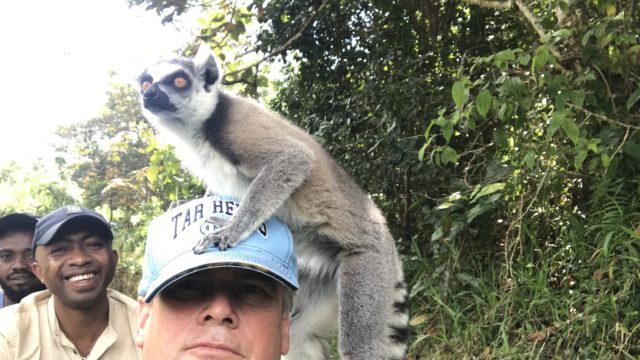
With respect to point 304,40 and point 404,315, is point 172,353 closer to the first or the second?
point 404,315

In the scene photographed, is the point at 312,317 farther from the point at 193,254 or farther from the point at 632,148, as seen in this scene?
the point at 632,148

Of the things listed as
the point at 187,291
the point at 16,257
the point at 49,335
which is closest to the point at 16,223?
the point at 16,257

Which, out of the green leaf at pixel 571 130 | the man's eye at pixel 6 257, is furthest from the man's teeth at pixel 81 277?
the green leaf at pixel 571 130

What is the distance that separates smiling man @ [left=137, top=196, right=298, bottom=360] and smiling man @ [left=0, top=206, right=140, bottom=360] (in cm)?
204

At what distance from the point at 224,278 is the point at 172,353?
0.25m

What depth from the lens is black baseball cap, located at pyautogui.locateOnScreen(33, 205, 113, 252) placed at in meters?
3.80

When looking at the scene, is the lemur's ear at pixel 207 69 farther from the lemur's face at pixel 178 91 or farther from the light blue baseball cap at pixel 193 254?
the light blue baseball cap at pixel 193 254

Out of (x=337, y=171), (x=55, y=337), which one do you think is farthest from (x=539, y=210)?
(x=55, y=337)

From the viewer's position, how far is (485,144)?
5738 millimetres

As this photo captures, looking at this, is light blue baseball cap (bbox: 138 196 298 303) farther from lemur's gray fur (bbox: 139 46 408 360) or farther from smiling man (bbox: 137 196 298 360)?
lemur's gray fur (bbox: 139 46 408 360)

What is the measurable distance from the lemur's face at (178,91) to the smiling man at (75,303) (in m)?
0.84

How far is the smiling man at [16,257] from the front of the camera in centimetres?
465

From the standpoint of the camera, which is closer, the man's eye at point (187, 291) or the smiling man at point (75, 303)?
the man's eye at point (187, 291)

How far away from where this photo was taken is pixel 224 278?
176cm
